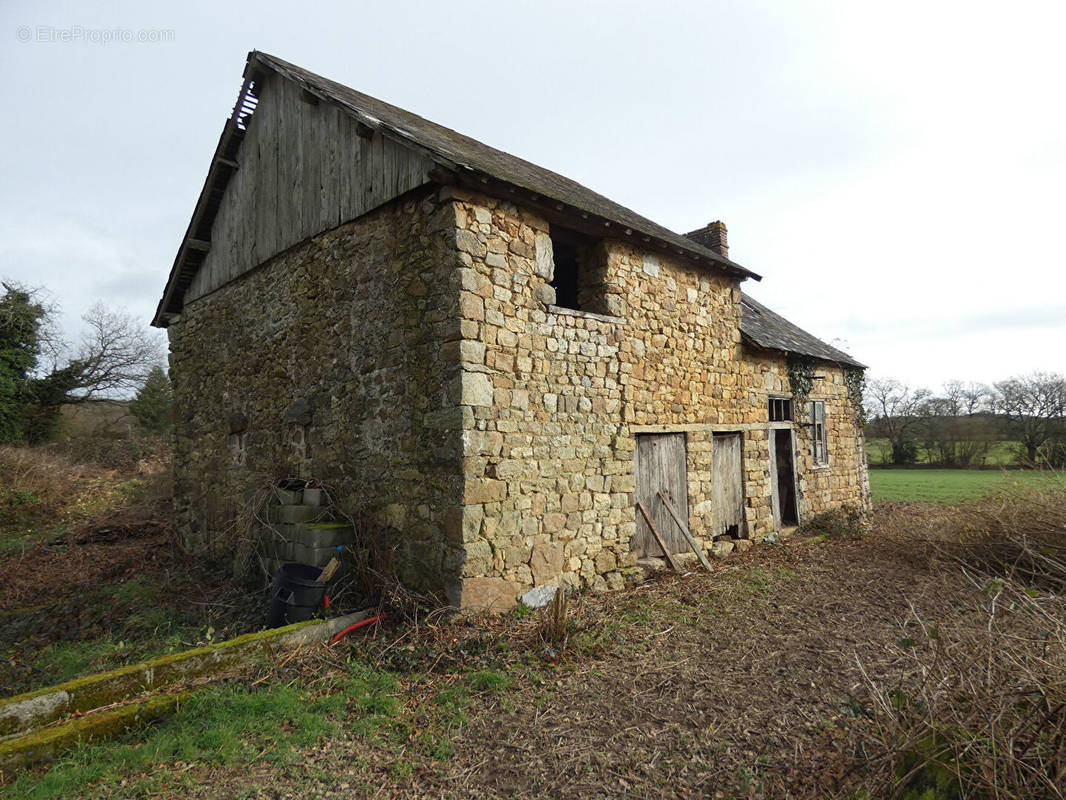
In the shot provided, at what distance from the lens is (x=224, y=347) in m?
9.73

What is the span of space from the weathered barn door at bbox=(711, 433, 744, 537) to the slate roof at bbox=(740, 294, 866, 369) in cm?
189

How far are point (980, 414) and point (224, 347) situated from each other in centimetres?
4297

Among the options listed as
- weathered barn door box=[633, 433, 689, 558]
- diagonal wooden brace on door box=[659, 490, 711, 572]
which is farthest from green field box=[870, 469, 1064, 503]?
weathered barn door box=[633, 433, 689, 558]

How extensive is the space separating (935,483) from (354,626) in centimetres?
2517

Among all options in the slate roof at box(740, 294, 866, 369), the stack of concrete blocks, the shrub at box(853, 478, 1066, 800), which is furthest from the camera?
the slate roof at box(740, 294, 866, 369)

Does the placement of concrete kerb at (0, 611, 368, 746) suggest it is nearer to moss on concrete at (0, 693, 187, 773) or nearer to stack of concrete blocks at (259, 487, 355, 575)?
moss on concrete at (0, 693, 187, 773)

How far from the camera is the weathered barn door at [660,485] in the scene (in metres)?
7.89

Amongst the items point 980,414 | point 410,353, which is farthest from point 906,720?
point 980,414

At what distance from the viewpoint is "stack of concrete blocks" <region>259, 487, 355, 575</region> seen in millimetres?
6469

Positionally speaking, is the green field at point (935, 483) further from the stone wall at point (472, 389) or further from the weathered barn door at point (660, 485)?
the weathered barn door at point (660, 485)

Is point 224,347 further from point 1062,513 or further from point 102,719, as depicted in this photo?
point 1062,513

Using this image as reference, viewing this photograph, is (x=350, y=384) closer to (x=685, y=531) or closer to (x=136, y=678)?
(x=136, y=678)

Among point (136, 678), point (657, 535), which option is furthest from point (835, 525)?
point (136, 678)

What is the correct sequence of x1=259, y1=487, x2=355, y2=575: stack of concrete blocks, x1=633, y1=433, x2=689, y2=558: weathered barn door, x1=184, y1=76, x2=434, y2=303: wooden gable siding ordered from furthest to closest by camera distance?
1. x1=633, y1=433, x2=689, y2=558: weathered barn door
2. x1=184, y1=76, x2=434, y2=303: wooden gable siding
3. x1=259, y1=487, x2=355, y2=575: stack of concrete blocks
